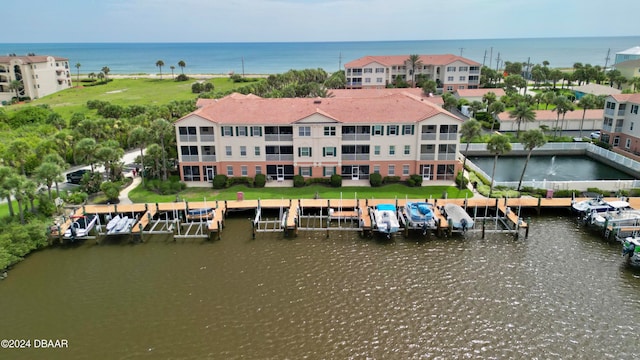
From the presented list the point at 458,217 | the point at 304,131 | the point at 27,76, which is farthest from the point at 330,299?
the point at 27,76

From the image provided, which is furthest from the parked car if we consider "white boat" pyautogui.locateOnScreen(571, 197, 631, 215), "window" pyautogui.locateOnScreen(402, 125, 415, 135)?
"white boat" pyautogui.locateOnScreen(571, 197, 631, 215)

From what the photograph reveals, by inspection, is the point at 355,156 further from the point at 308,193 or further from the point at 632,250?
the point at 632,250

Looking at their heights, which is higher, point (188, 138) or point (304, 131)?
point (304, 131)

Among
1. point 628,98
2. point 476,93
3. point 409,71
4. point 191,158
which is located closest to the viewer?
point 191,158

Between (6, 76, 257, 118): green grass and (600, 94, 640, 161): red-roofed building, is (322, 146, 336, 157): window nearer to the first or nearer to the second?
(600, 94, 640, 161): red-roofed building

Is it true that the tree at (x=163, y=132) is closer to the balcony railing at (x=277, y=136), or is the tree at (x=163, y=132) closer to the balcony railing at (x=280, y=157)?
the balcony railing at (x=277, y=136)

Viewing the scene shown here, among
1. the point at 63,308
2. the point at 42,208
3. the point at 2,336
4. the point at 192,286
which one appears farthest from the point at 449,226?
the point at 42,208
